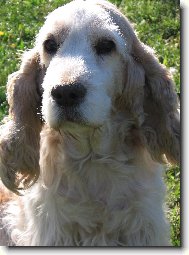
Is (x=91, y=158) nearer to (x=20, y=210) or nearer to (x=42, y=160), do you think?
(x=42, y=160)

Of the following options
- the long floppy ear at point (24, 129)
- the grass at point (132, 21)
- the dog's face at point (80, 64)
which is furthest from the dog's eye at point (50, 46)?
the grass at point (132, 21)

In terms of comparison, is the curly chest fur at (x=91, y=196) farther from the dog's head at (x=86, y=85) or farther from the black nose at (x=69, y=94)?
the black nose at (x=69, y=94)

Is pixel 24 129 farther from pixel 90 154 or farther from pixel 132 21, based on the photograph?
pixel 132 21

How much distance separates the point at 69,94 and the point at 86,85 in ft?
0.29

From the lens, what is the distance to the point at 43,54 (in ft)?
10.7

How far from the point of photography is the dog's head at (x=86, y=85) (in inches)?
116

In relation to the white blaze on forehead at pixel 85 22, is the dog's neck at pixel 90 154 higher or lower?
lower

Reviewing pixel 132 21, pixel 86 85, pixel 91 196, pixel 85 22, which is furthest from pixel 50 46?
pixel 132 21

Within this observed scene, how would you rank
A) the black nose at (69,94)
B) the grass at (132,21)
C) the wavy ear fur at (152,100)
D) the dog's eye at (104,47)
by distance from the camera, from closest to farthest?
the black nose at (69,94) → the dog's eye at (104,47) → the wavy ear fur at (152,100) → the grass at (132,21)

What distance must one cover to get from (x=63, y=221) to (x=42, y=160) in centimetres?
31

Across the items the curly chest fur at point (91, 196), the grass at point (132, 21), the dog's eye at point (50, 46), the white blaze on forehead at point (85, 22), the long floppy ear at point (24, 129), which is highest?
the grass at point (132, 21)

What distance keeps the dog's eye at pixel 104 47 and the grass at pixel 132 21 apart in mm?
1152

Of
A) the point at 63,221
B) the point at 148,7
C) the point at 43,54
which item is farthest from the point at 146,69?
the point at 148,7

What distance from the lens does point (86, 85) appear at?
2.91 metres
